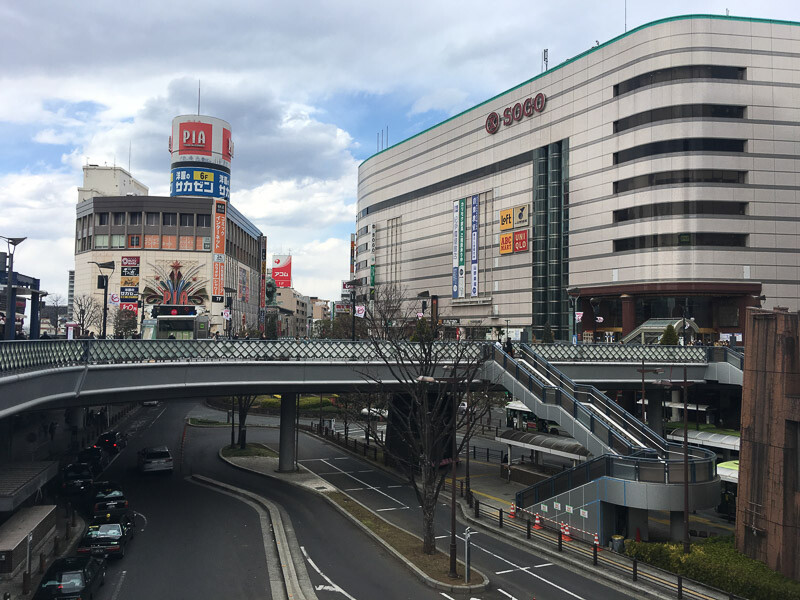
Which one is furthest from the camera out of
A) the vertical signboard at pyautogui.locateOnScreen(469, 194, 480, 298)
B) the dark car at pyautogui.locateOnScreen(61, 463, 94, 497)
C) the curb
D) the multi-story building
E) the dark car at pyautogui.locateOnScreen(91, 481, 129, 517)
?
the multi-story building

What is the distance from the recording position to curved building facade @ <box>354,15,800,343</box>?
65.1 m

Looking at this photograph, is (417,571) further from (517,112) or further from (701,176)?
(517,112)

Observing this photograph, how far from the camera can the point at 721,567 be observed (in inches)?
864

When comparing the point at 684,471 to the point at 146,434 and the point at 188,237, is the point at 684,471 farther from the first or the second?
the point at 188,237

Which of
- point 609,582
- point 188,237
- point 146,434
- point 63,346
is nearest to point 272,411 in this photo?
point 146,434

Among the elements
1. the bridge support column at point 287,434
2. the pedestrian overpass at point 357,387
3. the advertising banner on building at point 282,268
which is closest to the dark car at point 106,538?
the pedestrian overpass at point 357,387

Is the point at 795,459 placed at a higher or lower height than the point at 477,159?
lower

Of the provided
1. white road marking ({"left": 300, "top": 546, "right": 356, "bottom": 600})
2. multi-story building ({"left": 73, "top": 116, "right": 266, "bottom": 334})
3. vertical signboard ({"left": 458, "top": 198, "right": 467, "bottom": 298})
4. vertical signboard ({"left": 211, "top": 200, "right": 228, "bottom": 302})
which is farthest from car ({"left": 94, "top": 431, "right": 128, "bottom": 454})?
vertical signboard ({"left": 211, "top": 200, "right": 228, "bottom": 302})

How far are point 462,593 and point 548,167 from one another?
6972 centimetres

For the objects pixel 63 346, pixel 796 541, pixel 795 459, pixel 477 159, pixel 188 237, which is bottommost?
pixel 796 541

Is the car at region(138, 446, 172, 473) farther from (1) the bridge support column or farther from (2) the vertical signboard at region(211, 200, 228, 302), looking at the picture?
(2) the vertical signboard at region(211, 200, 228, 302)

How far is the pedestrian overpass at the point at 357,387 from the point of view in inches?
956

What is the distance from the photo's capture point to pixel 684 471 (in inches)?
1014

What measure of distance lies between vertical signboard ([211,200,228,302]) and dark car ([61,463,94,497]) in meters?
75.5
